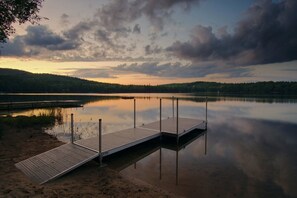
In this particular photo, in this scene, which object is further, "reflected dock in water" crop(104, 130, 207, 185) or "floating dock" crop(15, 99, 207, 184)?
"reflected dock in water" crop(104, 130, 207, 185)

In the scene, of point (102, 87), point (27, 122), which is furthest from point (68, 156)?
point (102, 87)

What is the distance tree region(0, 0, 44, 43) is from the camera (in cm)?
996

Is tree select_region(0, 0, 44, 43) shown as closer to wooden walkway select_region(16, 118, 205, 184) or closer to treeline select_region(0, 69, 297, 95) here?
wooden walkway select_region(16, 118, 205, 184)

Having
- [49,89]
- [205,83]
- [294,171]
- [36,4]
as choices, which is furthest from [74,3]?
[205,83]

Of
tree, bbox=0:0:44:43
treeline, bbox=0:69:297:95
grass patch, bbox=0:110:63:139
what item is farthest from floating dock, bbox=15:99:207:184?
treeline, bbox=0:69:297:95

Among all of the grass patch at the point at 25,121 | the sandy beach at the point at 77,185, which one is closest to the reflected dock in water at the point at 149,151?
the sandy beach at the point at 77,185

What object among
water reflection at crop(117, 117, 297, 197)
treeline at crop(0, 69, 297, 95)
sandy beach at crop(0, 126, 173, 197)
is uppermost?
treeline at crop(0, 69, 297, 95)

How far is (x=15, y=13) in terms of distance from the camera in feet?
34.3

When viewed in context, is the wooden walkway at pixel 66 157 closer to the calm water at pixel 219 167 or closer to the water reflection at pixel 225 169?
the calm water at pixel 219 167

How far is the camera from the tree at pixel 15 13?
392 inches

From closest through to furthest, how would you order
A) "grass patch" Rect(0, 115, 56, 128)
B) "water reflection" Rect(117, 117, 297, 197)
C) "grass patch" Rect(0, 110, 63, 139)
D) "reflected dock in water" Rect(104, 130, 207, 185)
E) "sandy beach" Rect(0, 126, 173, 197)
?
"sandy beach" Rect(0, 126, 173, 197) → "water reflection" Rect(117, 117, 297, 197) → "reflected dock in water" Rect(104, 130, 207, 185) → "grass patch" Rect(0, 110, 63, 139) → "grass patch" Rect(0, 115, 56, 128)

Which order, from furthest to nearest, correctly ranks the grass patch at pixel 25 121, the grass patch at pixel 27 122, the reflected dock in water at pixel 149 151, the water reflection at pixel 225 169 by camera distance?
the grass patch at pixel 25 121 < the grass patch at pixel 27 122 < the reflected dock in water at pixel 149 151 < the water reflection at pixel 225 169

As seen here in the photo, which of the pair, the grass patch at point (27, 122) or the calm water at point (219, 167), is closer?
the calm water at point (219, 167)

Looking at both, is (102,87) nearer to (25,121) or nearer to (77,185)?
(25,121)
